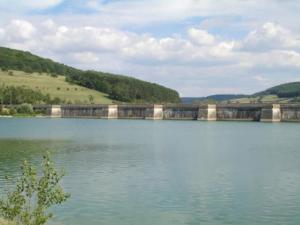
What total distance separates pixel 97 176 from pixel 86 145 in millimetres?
31954

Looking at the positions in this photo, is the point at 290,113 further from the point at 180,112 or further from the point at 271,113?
the point at 180,112

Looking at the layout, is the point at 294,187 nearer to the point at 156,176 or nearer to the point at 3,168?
the point at 156,176

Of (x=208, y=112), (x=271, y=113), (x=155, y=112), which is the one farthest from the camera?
(x=155, y=112)

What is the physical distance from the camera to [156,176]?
43406mm

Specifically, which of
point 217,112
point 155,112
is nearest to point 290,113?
point 217,112

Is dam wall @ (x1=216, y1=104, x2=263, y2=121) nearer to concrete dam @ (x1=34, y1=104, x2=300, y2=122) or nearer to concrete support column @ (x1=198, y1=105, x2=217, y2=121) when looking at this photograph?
concrete dam @ (x1=34, y1=104, x2=300, y2=122)

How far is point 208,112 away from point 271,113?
67.6 ft

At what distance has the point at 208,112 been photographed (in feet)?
568

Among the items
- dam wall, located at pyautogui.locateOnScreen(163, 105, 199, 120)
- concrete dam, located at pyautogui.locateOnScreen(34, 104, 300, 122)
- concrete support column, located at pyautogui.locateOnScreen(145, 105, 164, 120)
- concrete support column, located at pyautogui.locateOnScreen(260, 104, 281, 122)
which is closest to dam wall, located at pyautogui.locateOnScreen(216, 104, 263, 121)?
concrete dam, located at pyautogui.locateOnScreen(34, 104, 300, 122)

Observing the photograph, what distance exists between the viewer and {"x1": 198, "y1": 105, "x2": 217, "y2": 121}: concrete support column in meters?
173

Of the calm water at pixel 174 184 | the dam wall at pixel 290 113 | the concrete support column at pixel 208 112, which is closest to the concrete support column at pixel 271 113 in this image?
the dam wall at pixel 290 113

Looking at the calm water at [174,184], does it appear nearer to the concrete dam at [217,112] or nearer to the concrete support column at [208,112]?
the concrete dam at [217,112]

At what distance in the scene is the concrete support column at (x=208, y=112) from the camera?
173125mm

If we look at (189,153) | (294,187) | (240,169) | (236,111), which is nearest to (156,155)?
(189,153)
